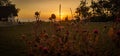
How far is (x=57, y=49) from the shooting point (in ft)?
26.1

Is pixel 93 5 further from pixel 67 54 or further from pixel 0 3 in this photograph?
pixel 67 54

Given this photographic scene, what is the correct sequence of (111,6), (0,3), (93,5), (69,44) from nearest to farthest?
(69,44), (111,6), (93,5), (0,3)

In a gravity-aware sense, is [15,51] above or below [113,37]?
below

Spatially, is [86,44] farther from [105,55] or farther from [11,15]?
[11,15]

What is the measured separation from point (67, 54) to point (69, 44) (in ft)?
1.58

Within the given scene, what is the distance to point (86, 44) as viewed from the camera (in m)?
8.27

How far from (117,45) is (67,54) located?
4.40 ft

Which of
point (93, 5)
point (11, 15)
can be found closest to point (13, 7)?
point (11, 15)

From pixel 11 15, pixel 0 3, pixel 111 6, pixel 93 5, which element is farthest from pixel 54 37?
pixel 0 3

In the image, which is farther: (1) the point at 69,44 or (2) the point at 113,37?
(1) the point at 69,44

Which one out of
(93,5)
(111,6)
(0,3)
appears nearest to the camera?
(111,6)

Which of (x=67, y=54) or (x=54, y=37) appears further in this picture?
(x=54, y=37)

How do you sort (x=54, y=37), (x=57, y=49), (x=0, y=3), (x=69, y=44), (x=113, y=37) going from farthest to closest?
(x=0, y=3) < (x=54, y=37) < (x=69, y=44) < (x=57, y=49) < (x=113, y=37)

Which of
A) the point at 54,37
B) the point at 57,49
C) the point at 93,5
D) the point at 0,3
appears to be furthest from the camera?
the point at 0,3
